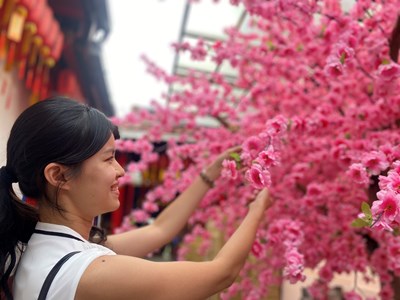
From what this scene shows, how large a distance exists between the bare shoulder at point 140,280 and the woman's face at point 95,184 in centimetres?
24

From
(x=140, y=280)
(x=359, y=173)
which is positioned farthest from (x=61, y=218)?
(x=359, y=173)

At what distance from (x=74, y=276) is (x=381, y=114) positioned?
2.14m

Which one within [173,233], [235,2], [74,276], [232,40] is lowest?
[173,233]

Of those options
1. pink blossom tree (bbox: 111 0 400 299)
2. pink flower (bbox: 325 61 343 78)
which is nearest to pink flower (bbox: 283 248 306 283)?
pink blossom tree (bbox: 111 0 400 299)

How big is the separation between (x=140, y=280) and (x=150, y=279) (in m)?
0.03

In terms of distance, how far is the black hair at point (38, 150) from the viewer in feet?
4.14

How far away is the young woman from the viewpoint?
112 centimetres

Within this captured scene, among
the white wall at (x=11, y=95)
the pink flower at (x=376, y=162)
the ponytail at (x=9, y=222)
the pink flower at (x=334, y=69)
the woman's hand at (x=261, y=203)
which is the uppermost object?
the pink flower at (x=334, y=69)

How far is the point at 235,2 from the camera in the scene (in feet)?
7.63

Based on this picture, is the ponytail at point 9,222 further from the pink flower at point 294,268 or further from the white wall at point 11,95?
the white wall at point 11,95

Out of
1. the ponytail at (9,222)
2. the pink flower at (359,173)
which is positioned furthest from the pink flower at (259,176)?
the ponytail at (9,222)

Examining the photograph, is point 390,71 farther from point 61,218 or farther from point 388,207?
point 61,218

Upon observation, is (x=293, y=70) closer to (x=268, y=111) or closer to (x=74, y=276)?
(x=268, y=111)

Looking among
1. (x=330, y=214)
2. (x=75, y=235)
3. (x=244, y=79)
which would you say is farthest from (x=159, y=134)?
(x=75, y=235)
